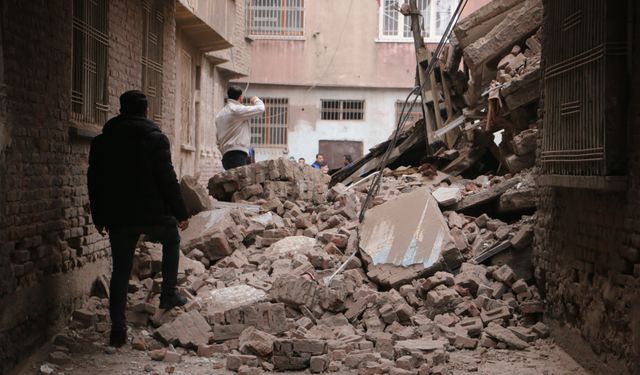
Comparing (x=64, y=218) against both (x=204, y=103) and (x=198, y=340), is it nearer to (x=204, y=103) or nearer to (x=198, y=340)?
(x=198, y=340)

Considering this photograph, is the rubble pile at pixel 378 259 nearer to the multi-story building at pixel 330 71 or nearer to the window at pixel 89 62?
the window at pixel 89 62

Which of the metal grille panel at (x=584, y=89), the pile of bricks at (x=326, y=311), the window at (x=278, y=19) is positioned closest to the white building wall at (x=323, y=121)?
the window at (x=278, y=19)

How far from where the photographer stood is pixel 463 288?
8117 millimetres

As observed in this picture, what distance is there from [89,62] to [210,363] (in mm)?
3276

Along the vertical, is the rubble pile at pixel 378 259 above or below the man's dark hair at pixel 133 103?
below

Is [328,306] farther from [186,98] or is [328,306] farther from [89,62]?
[186,98]

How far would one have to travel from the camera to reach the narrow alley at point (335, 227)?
229 inches

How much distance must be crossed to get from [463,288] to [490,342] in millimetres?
963

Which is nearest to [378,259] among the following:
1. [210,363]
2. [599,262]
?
[210,363]

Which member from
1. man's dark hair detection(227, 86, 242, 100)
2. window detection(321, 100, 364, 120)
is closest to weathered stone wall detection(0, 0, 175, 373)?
man's dark hair detection(227, 86, 242, 100)

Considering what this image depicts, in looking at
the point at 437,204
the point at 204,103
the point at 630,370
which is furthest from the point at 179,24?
the point at 630,370

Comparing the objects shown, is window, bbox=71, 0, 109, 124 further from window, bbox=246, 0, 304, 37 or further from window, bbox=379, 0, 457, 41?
window, bbox=379, 0, 457, 41

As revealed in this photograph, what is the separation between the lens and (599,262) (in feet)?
20.2

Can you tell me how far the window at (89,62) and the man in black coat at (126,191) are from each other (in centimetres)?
104
